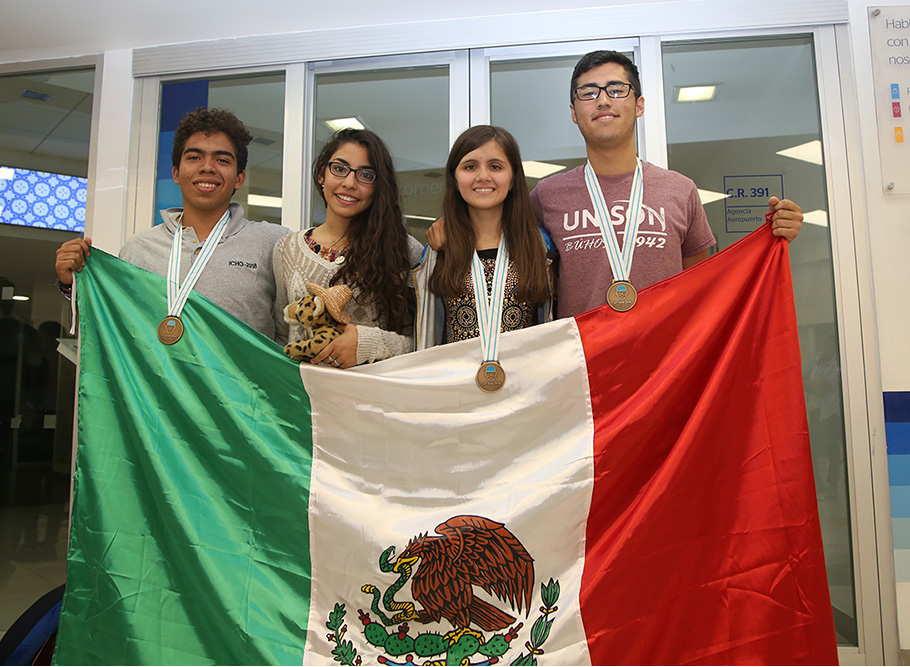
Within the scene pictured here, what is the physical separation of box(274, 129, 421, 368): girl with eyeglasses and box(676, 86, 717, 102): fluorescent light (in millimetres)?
1406

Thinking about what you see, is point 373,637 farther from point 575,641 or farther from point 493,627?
point 575,641

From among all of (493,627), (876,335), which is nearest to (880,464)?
(876,335)

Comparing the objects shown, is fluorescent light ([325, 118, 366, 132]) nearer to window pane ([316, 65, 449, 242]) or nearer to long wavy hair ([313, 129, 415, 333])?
window pane ([316, 65, 449, 242])

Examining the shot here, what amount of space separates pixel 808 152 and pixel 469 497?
2068 millimetres

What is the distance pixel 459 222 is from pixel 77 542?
1416 mm

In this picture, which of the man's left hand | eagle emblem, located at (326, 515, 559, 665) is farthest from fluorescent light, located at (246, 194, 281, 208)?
the man's left hand

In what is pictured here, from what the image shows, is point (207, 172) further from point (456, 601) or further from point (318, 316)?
point (456, 601)

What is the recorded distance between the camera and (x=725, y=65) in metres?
2.68

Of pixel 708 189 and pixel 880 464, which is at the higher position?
pixel 708 189

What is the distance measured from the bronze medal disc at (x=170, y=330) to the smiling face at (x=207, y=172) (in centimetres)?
52

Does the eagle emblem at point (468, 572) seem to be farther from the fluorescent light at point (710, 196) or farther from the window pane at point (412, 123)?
the fluorescent light at point (710, 196)

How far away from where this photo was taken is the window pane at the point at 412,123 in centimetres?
283

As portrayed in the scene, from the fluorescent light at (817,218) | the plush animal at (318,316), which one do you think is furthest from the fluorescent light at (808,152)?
the plush animal at (318,316)

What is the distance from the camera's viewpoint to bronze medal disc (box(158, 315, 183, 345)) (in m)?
1.86
